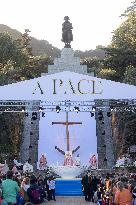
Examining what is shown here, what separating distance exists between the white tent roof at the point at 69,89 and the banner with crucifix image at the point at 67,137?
716cm

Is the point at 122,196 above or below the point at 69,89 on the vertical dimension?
below

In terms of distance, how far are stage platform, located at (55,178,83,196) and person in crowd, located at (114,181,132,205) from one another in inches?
357

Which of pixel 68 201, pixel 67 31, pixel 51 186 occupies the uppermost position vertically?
pixel 67 31

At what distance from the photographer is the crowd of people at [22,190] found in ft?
38.6

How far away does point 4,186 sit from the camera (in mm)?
11852

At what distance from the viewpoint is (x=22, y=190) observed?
13.6 metres

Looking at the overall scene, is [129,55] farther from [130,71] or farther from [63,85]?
[63,85]

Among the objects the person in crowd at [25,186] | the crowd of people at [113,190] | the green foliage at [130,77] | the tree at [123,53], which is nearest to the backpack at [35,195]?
the person in crowd at [25,186]

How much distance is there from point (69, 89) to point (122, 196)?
9418mm

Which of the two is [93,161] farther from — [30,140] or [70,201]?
[70,201]

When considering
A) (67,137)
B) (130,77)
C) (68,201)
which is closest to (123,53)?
(130,77)

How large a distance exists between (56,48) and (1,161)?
195ft

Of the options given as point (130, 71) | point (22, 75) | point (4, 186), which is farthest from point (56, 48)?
point (4, 186)

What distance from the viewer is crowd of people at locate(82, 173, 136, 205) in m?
12.1
